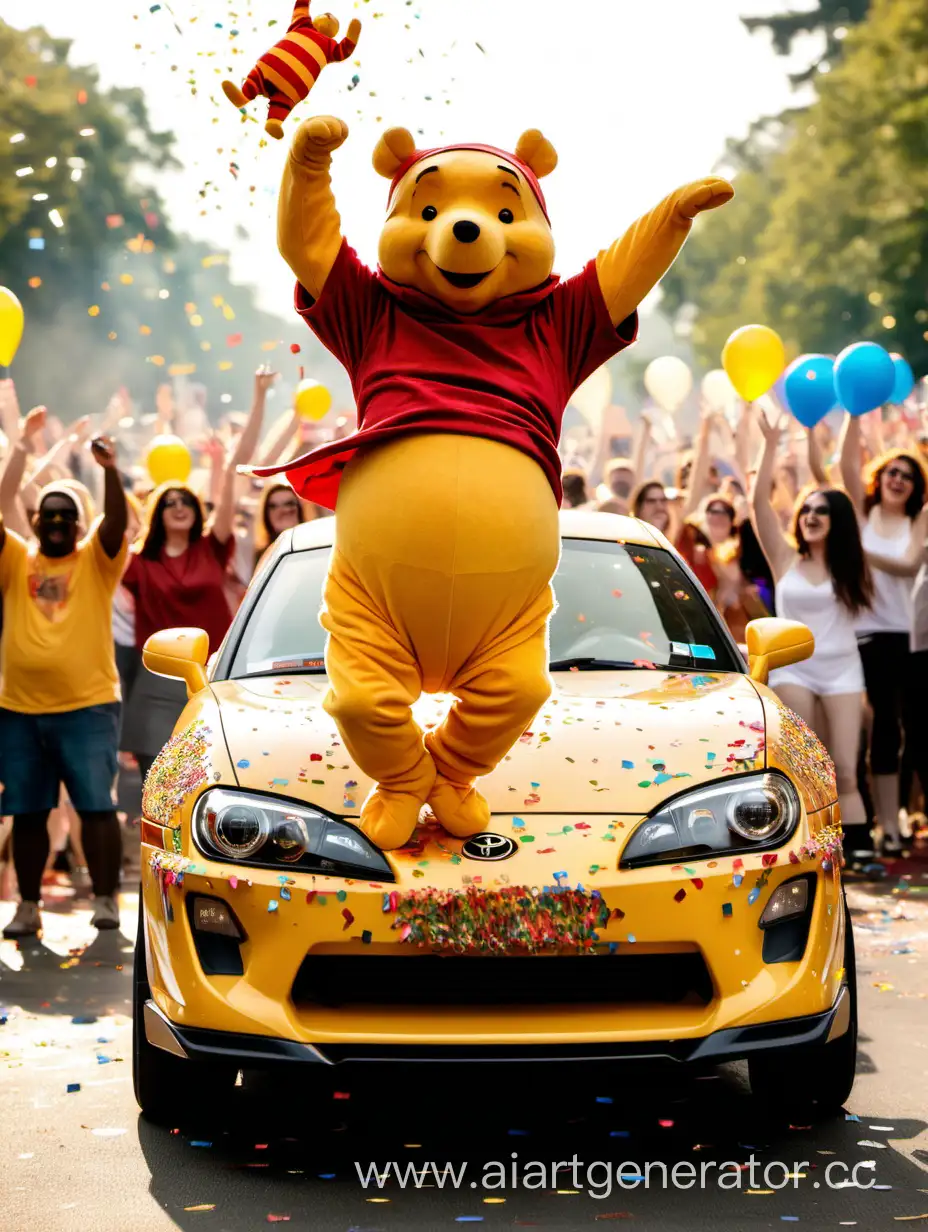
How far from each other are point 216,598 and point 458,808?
5070mm

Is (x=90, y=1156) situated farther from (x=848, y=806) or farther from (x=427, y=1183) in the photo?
(x=848, y=806)

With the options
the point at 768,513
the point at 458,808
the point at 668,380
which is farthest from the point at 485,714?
the point at 668,380

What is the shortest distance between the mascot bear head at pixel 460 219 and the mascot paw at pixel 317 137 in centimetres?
28

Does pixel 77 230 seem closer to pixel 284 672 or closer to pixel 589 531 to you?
pixel 589 531

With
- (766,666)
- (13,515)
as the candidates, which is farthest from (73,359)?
(766,666)

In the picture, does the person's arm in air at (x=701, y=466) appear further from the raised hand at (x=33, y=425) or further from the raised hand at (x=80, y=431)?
the raised hand at (x=33, y=425)

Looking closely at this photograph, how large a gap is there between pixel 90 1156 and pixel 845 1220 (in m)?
1.90

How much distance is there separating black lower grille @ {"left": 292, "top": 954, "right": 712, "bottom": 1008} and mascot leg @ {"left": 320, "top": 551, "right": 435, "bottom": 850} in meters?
0.31

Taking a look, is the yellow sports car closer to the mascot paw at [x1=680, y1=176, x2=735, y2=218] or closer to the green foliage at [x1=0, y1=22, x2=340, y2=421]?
the mascot paw at [x1=680, y1=176, x2=735, y2=218]

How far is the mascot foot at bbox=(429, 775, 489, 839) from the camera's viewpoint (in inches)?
189

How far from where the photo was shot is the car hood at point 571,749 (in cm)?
487

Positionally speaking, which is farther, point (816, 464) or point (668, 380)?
point (668, 380)

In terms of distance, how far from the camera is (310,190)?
15.5ft

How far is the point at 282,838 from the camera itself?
4746 mm
